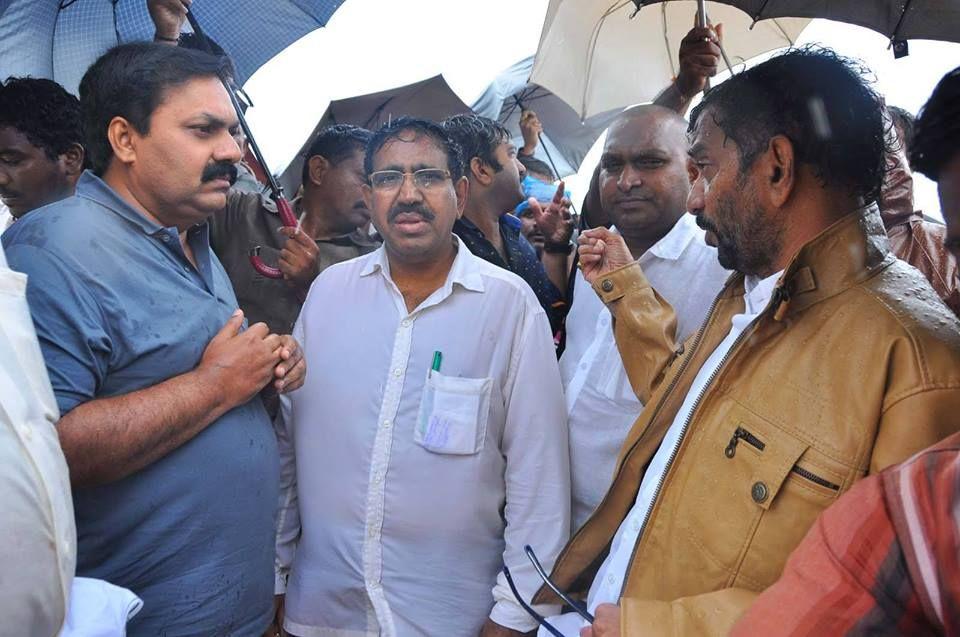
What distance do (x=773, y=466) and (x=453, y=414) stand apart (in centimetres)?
105

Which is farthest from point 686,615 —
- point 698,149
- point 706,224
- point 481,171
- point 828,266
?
point 481,171

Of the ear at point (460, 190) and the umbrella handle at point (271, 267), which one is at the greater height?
the ear at point (460, 190)

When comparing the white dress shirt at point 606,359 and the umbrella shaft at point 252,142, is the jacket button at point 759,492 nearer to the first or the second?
the white dress shirt at point 606,359

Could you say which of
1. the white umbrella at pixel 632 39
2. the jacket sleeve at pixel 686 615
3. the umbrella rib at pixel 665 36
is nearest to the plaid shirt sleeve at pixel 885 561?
the jacket sleeve at pixel 686 615

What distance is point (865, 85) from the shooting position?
1827 mm

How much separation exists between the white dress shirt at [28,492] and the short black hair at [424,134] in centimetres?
167

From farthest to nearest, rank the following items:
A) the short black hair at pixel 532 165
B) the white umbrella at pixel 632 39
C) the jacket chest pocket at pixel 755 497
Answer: the short black hair at pixel 532 165 → the white umbrella at pixel 632 39 → the jacket chest pocket at pixel 755 497

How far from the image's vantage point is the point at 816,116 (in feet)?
5.71

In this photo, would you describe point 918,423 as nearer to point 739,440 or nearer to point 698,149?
point 739,440

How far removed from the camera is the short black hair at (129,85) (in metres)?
2.00

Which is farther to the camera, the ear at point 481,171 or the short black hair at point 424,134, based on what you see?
the ear at point 481,171

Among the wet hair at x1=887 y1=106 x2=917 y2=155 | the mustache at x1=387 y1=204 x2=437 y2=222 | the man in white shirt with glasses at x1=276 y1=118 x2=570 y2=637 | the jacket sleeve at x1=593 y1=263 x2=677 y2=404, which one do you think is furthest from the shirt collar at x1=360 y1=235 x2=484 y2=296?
the wet hair at x1=887 y1=106 x2=917 y2=155

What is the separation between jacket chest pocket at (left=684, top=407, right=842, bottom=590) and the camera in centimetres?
147

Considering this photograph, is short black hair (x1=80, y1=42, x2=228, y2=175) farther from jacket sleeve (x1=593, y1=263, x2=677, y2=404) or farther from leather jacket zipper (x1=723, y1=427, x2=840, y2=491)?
leather jacket zipper (x1=723, y1=427, x2=840, y2=491)
